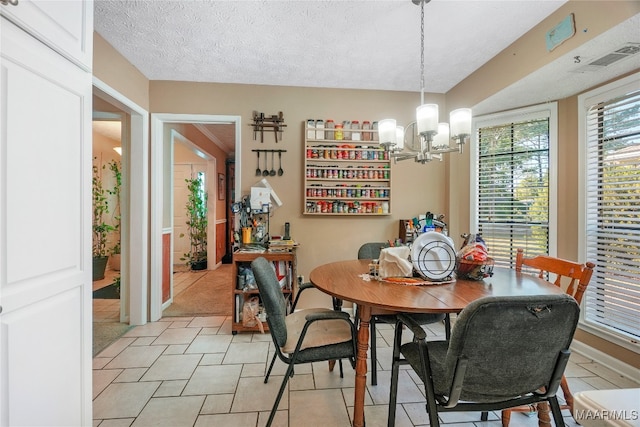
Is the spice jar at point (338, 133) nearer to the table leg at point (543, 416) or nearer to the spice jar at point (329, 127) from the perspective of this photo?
the spice jar at point (329, 127)

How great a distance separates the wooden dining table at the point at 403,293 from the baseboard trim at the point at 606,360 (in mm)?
1137

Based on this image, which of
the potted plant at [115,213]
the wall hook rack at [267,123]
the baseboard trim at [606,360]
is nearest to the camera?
the baseboard trim at [606,360]

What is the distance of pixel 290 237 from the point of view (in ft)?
10.2

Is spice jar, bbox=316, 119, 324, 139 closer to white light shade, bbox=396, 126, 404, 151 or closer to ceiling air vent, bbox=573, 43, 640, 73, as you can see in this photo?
white light shade, bbox=396, 126, 404, 151

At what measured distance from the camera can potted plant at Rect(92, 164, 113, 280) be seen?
4434 millimetres

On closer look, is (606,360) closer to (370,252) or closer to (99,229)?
(370,252)

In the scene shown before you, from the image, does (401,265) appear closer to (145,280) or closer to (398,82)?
(398,82)

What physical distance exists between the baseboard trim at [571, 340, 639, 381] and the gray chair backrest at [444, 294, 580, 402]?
1.65 meters

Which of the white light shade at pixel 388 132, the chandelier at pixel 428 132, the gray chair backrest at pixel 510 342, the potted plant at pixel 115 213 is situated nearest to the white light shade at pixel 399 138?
the chandelier at pixel 428 132

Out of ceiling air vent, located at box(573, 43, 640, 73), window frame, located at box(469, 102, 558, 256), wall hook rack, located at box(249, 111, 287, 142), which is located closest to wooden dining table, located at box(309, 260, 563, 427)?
window frame, located at box(469, 102, 558, 256)

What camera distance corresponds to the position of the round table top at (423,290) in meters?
1.28
